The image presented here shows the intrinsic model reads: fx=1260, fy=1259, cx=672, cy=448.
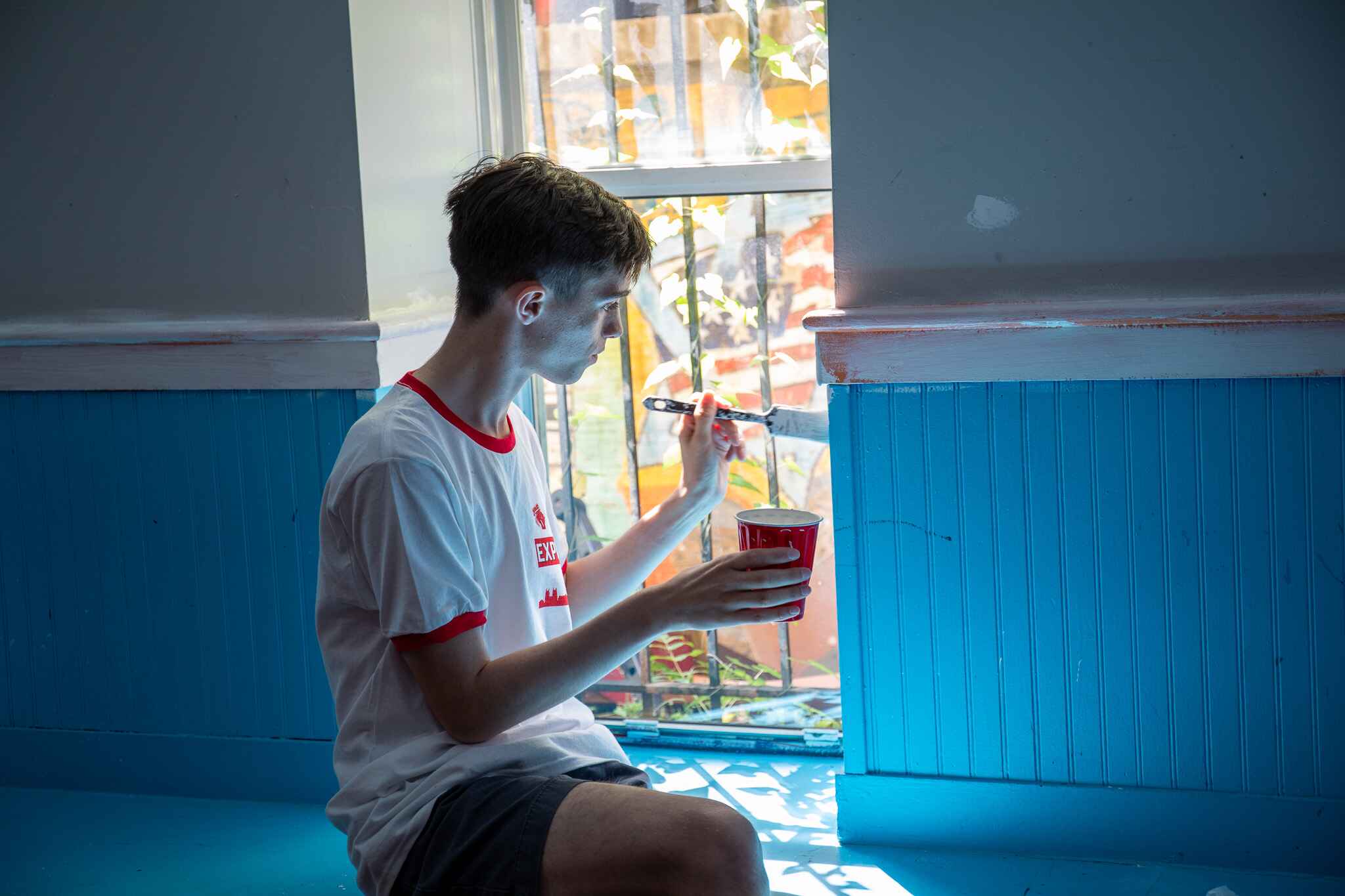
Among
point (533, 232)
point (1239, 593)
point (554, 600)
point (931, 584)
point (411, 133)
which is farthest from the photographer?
point (411, 133)

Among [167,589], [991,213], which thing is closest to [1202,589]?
[991,213]

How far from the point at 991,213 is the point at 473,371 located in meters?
0.96

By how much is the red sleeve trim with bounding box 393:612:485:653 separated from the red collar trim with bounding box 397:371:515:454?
0.26 meters

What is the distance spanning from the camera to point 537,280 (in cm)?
166

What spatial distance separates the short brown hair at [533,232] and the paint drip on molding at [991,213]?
71cm

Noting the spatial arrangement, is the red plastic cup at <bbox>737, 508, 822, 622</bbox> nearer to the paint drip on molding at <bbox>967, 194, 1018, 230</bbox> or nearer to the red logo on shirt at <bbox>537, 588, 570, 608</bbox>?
Result: the red logo on shirt at <bbox>537, 588, 570, 608</bbox>

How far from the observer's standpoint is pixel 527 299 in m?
1.65

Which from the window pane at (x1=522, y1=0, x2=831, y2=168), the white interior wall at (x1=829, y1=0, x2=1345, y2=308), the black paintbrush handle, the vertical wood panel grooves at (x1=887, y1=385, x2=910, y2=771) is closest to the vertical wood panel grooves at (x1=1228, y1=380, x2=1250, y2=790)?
the white interior wall at (x1=829, y1=0, x2=1345, y2=308)

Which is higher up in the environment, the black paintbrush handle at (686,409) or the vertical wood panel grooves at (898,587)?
the black paintbrush handle at (686,409)

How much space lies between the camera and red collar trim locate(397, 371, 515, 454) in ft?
5.35

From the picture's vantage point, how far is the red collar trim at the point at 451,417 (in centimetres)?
163

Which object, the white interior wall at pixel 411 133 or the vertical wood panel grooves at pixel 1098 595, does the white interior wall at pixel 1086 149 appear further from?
the white interior wall at pixel 411 133

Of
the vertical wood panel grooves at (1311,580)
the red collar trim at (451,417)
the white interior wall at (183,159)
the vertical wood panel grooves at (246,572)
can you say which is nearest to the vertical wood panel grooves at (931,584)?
the vertical wood panel grooves at (1311,580)

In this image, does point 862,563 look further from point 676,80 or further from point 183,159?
point 183,159
